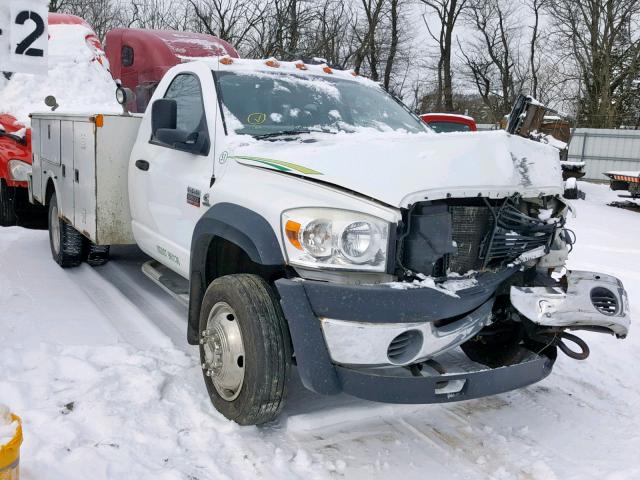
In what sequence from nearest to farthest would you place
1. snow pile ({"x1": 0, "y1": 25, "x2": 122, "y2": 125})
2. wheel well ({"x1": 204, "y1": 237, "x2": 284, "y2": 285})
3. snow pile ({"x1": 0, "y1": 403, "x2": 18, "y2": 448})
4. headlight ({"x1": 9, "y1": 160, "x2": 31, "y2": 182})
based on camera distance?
1. snow pile ({"x1": 0, "y1": 403, "x2": 18, "y2": 448})
2. wheel well ({"x1": 204, "y1": 237, "x2": 284, "y2": 285})
3. headlight ({"x1": 9, "y1": 160, "x2": 31, "y2": 182})
4. snow pile ({"x1": 0, "y1": 25, "x2": 122, "y2": 125})

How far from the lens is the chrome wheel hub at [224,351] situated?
3.23 metres

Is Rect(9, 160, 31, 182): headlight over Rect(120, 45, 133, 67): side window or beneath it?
beneath

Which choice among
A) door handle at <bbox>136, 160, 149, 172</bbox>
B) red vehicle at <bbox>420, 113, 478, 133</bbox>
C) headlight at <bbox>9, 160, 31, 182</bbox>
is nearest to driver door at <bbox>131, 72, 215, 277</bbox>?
door handle at <bbox>136, 160, 149, 172</bbox>

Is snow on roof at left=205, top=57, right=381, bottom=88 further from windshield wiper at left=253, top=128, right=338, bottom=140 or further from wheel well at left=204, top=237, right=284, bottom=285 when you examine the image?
wheel well at left=204, top=237, right=284, bottom=285

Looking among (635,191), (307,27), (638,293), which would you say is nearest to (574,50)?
(307,27)

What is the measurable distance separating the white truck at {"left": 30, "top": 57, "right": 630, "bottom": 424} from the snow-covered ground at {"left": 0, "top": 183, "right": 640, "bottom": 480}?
279mm

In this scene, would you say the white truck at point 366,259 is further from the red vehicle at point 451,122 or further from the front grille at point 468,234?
the red vehicle at point 451,122

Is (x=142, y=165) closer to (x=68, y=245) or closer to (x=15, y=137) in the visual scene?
(x=68, y=245)

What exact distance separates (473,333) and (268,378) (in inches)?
39.8

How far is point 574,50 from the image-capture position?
107 ft

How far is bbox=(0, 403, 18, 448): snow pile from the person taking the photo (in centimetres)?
237

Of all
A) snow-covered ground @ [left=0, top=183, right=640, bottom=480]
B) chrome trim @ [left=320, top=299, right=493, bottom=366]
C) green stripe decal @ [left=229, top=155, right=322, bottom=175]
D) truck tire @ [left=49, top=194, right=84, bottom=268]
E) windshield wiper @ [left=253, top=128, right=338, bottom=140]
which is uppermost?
windshield wiper @ [left=253, top=128, right=338, bottom=140]

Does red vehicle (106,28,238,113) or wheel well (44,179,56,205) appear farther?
red vehicle (106,28,238,113)

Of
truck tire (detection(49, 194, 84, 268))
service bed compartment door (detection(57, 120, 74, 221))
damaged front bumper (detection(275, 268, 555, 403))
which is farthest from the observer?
truck tire (detection(49, 194, 84, 268))
